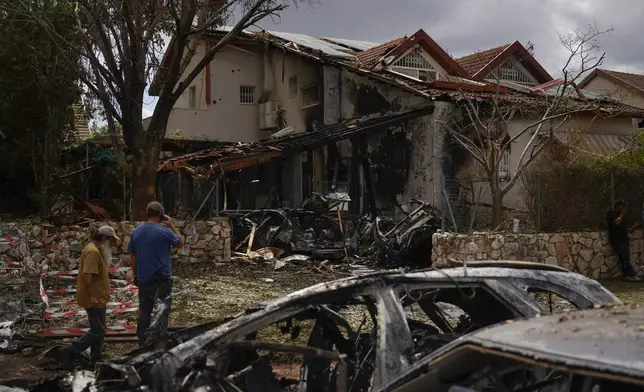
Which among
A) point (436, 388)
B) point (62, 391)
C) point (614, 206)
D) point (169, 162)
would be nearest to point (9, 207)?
point (169, 162)

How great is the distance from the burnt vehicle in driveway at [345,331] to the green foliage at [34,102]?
61.2 feet

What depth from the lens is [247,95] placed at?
2900 centimetres

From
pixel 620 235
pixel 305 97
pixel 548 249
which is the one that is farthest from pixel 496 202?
pixel 305 97

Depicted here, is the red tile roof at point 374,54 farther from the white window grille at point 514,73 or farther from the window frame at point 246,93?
the window frame at point 246,93

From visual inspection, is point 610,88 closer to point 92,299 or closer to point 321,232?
point 321,232

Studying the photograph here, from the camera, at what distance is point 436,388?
3070mm

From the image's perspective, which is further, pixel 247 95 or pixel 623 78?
pixel 623 78

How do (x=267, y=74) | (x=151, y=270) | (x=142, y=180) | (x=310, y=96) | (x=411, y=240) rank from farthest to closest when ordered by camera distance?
(x=267, y=74) → (x=310, y=96) → (x=142, y=180) → (x=411, y=240) → (x=151, y=270)

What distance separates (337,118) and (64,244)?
40.7 feet

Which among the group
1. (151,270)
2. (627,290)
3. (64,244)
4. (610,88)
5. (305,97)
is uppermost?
(610,88)

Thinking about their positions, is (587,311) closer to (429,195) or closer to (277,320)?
(277,320)

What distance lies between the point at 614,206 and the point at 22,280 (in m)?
12.0

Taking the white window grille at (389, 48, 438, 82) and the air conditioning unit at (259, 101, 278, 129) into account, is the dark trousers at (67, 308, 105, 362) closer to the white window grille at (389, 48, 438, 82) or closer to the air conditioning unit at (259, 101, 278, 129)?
the white window grille at (389, 48, 438, 82)

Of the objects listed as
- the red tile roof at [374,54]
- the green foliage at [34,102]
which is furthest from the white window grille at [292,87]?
the green foliage at [34,102]
